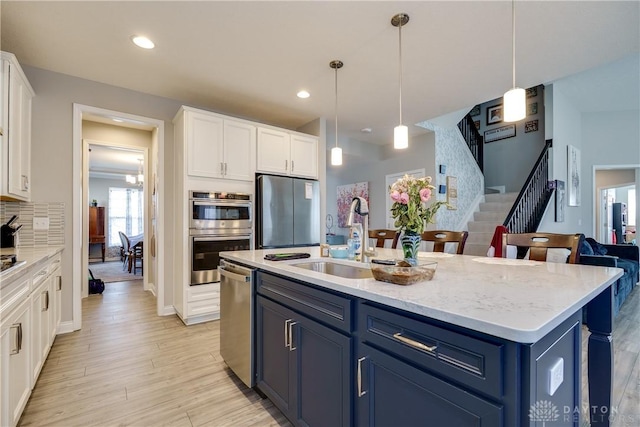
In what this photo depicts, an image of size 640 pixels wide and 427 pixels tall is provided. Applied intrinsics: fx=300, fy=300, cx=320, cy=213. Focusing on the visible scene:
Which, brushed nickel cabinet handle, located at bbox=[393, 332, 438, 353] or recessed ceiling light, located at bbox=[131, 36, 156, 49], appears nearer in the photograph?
brushed nickel cabinet handle, located at bbox=[393, 332, 438, 353]

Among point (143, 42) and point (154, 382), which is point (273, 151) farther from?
point (154, 382)

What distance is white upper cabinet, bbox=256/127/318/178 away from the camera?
12.7 feet

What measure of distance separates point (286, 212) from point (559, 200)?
15.6ft

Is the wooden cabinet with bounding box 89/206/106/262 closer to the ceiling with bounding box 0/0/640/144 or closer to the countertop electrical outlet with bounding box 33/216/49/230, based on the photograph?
the countertop electrical outlet with bounding box 33/216/49/230

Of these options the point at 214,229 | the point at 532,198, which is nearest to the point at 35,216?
the point at 214,229

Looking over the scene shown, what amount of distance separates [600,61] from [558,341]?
3164 millimetres

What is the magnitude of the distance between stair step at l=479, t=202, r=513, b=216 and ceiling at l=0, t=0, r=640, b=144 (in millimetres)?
3046

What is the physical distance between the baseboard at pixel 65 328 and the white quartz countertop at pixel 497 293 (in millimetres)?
2757

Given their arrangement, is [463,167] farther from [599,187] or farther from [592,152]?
[599,187]

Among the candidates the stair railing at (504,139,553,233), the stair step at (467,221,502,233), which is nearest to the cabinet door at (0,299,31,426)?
the stair railing at (504,139,553,233)

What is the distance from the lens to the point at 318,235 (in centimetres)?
425

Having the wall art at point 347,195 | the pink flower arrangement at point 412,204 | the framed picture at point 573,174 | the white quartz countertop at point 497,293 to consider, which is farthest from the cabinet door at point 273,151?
the framed picture at point 573,174

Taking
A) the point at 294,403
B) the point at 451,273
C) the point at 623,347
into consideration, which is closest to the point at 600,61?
the point at 623,347

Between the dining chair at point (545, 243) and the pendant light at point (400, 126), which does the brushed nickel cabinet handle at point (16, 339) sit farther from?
the dining chair at point (545, 243)
